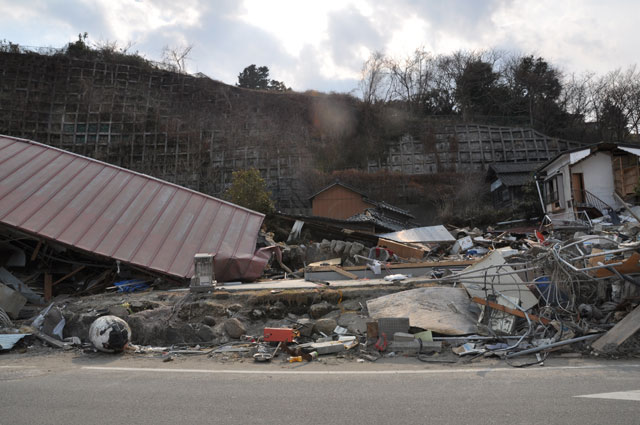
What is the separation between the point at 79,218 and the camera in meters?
11.9

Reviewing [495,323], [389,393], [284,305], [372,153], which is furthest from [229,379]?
[372,153]

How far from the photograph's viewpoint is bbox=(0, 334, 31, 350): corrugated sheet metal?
7.33 meters

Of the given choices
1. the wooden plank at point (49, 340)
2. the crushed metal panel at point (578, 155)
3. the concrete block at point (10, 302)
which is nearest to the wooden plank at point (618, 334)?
the wooden plank at point (49, 340)

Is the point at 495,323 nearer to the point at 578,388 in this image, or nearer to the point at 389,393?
the point at 578,388

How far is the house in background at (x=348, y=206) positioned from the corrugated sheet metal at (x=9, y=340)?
22.0m

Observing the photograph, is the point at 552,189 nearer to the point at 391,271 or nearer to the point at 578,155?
the point at 578,155

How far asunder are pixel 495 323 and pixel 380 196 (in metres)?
27.9

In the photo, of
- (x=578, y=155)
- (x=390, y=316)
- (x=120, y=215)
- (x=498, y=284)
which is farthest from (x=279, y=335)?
(x=578, y=155)

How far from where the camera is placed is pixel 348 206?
30094mm

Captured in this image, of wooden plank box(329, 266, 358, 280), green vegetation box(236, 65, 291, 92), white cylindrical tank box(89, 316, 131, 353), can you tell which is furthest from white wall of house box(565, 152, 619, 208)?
green vegetation box(236, 65, 291, 92)

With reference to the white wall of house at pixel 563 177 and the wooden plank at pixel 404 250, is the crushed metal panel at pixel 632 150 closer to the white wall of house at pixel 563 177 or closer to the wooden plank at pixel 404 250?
the white wall of house at pixel 563 177

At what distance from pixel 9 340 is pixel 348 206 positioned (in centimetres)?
2416

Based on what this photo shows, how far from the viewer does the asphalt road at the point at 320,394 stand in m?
3.94

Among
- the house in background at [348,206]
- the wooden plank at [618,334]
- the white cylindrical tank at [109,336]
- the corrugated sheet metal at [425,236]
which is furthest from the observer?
the house in background at [348,206]
